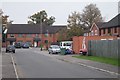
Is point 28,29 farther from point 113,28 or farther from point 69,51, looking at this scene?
point 69,51

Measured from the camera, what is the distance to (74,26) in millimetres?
88812

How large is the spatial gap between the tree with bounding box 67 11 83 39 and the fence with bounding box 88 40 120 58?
39061mm

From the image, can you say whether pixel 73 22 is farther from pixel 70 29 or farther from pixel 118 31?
pixel 118 31

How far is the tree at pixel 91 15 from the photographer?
9919 cm

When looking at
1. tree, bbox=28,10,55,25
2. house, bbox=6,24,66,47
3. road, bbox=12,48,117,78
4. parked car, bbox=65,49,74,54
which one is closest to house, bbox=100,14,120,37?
parked car, bbox=65,49,74,54

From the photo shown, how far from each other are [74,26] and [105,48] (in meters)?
47.5

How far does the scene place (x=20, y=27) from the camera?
437 feet

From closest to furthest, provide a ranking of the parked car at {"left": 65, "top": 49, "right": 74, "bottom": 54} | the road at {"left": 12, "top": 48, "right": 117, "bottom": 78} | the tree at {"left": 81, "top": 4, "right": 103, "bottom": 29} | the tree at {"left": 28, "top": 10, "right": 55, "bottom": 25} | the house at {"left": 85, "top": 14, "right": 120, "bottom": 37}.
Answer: the road at {"left": 12, "top": 48, "right": 117, "bottom": 78} < the parked car at {"left": 65, "top": 49, "right": 74, "bottom": 54} < the house at {"left": 85, "top": 14, "right": 120, "bottom": 37} < the tree at {"left": 81, "top": 4, "right": 103, "bottom": 29} < the tree at {"left": 28, "top": 10, "right": 55, "bottom": 25}

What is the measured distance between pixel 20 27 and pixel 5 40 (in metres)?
12.2

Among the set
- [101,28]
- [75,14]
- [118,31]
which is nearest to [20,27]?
[75,14]

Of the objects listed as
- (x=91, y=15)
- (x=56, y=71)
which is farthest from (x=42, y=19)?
(x=56, y=71)

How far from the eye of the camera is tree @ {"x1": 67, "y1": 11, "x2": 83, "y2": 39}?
3451 inches

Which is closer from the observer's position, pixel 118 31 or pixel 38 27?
pixel 118 31

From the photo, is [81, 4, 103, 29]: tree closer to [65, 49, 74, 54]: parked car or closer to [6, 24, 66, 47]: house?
[6, 24, 66, 47]: house
